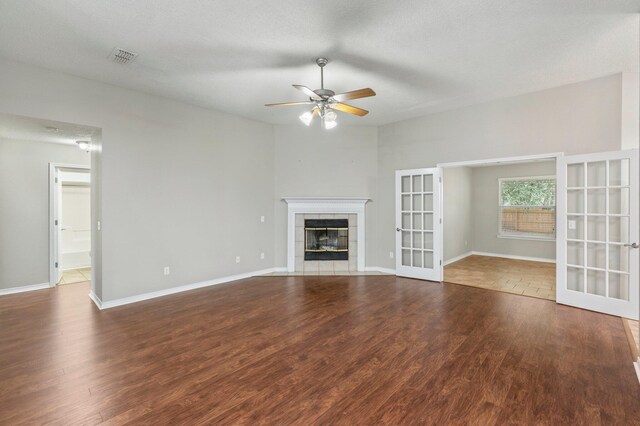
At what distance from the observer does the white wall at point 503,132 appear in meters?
3.80

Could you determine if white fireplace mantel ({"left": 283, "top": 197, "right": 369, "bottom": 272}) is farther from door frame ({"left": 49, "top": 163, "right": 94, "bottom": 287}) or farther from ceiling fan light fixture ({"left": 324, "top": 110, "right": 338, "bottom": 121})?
door frame ({"left": 49, "top": 163, "right": 94, "bottom": 287})

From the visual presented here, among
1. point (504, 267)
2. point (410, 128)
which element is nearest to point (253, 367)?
point (410, 128)

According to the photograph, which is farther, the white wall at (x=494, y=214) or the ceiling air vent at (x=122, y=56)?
the white wall at (x=494, y=214)

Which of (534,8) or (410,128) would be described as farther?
(410,128)

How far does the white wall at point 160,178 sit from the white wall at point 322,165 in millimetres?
393

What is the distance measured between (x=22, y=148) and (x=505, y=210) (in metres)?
10.2

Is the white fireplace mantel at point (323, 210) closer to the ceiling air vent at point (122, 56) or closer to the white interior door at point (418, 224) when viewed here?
the white interior door at point (418, 224)

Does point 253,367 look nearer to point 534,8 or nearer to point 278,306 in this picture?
point 278,306

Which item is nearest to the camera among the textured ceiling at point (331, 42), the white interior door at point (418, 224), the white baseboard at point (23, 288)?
the textured ceiling at point (331, 42)

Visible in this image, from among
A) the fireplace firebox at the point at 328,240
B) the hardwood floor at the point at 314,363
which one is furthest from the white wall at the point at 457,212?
the hardwood floor at the point at 314,363

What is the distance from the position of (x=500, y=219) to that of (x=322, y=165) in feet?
17.0

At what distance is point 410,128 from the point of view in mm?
5609

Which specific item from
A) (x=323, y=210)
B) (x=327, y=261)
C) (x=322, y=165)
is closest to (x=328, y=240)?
(x=327, y=261)

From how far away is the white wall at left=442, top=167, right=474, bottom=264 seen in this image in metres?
6.99
